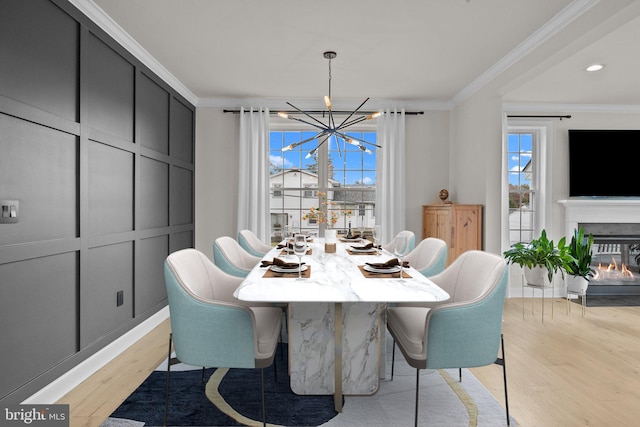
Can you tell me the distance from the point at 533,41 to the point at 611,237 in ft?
10.2

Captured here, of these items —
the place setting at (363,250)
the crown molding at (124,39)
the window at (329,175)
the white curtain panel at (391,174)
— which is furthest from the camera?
the window at (329,175)

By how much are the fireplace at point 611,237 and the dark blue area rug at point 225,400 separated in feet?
14.2

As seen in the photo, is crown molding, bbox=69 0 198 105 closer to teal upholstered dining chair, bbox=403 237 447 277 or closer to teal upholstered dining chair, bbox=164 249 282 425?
teal upholstered dining chair, bbox=164 249 282 425

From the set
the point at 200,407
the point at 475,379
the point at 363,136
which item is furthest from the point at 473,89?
the point at 200,407

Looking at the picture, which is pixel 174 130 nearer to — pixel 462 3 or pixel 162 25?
pixel 162 25

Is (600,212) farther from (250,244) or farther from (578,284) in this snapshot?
(250,244)

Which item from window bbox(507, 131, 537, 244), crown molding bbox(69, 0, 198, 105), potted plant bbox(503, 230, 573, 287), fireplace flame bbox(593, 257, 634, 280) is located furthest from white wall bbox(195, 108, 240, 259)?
fireplace flame bbox(593, 257, 634, 280)

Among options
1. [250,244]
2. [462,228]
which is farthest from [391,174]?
[250,244]

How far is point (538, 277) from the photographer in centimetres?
392

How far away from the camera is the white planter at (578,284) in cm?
412

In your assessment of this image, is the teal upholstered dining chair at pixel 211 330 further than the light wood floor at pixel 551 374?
No

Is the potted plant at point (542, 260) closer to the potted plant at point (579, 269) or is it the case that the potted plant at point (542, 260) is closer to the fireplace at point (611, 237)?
the potted plant at point (579, 269)

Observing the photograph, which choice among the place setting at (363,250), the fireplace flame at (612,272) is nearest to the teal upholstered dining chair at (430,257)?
the place setting at (363,250)

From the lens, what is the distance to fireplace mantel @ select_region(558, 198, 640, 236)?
4.74m
